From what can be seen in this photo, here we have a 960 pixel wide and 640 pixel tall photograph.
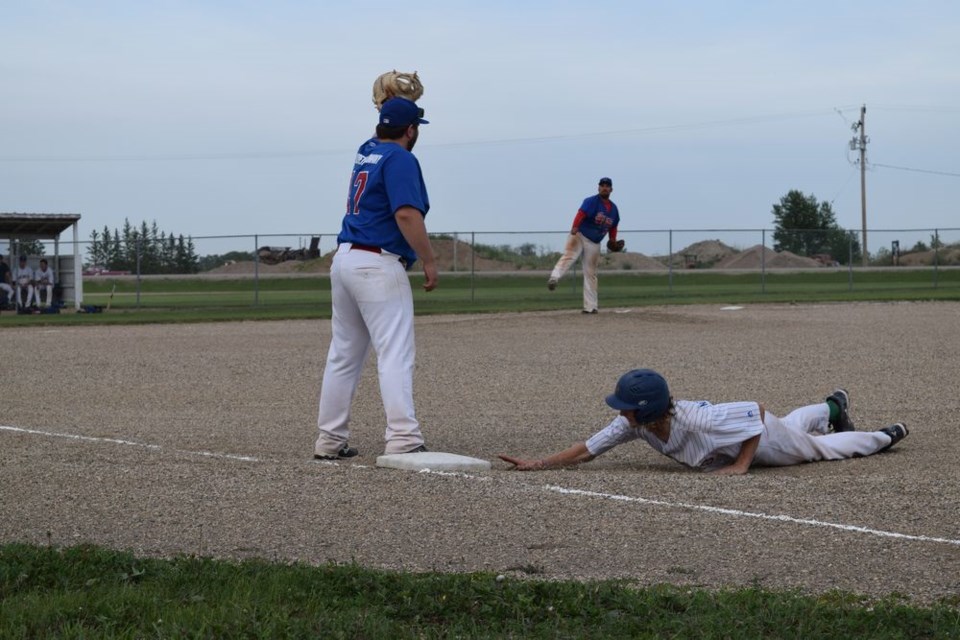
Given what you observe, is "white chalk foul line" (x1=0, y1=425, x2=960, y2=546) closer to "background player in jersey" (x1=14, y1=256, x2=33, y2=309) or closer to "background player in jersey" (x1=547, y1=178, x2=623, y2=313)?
"background player in jersey" (x1=547, y1=178, x2=623, y2=313)

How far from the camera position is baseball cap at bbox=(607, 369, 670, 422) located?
6992 mm

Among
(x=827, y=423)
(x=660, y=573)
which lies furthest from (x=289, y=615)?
(x=827, y=423)

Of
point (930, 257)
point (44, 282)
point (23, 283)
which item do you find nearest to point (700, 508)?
point (23, 283)

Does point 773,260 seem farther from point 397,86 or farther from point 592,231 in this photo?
point 397,86

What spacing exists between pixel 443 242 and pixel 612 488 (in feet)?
97.4

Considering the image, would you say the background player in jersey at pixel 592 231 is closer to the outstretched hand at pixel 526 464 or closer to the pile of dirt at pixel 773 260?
the outstretched hand at pixel 526 464

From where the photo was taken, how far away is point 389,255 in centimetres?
727

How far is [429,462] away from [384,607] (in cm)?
283

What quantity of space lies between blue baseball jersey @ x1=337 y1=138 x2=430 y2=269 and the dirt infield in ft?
4.18

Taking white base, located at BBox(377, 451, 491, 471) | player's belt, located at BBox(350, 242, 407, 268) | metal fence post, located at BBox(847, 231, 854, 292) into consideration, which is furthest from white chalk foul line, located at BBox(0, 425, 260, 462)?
metal fence post, located at BBox(847, 231, 854, 292)

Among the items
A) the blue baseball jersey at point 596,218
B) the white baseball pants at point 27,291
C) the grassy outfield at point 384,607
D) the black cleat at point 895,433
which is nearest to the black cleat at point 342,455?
the grassy outfield at point 384,607

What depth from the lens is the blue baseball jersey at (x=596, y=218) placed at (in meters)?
19.6

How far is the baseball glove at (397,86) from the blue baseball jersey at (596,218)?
12137 mm

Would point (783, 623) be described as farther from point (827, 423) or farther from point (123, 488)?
point (827, 423)
